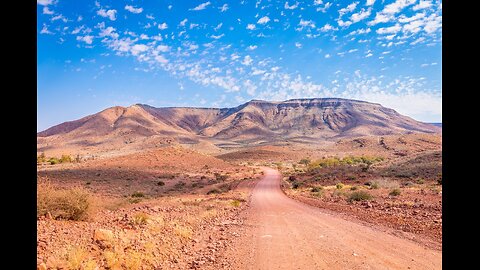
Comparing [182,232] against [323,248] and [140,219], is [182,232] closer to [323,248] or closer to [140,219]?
[140,219]

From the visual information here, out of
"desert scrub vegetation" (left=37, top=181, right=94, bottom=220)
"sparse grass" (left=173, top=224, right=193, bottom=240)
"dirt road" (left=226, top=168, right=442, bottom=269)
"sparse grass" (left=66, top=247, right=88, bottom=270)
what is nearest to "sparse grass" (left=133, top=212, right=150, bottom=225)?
"sparse grass" (left=173, top=224, right=193, bottom=240)

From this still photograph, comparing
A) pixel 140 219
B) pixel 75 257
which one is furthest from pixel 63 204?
pixel 75 257

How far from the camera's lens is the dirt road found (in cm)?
825

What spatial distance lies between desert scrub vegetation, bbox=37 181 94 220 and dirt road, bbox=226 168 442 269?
446 cm

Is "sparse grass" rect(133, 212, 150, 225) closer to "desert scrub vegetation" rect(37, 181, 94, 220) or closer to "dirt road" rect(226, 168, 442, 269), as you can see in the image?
"desert scrub vegetation" rect(37, 181, 94, 220)

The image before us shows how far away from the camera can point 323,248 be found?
978 centimetres

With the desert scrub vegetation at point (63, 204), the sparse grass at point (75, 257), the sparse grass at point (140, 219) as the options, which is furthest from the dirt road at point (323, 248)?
the desert scrub vegetation at point (63, 204)

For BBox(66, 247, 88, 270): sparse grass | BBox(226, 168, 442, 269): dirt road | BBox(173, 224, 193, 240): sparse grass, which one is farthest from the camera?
BBox(173, 224, 193, 240): sparse grass

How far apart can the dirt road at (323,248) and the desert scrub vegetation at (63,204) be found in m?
4.46

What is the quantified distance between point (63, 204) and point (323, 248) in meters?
7.44

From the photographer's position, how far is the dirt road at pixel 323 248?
8250 millimetres
